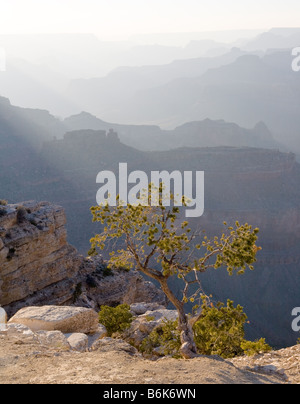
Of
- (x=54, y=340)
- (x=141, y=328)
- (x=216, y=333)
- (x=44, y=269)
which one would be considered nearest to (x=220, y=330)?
(x=216, y=333)

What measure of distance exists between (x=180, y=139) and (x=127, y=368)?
13473 cm

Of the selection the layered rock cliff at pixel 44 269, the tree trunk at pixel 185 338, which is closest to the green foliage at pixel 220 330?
the tree trunk at pixel 185 338

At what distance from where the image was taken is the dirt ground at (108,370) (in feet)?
29.7

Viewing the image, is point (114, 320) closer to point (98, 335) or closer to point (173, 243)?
point (98, 335)

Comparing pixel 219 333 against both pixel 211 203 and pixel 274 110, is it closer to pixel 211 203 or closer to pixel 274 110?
pixel 211 203

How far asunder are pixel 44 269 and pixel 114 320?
7089mm

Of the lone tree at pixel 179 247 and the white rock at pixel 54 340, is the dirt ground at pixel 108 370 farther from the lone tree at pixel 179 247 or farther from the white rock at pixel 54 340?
the lone tree at pixel 179 247

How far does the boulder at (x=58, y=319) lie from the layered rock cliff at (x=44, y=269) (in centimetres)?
648

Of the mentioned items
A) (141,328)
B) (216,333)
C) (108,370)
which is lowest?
(141,328)

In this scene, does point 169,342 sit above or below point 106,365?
below

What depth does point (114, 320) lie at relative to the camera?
20.2m

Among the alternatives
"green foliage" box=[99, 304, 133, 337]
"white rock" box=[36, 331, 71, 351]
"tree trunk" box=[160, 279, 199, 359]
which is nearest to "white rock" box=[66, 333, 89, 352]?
"white rock" box=[36, 331, 71, 351]

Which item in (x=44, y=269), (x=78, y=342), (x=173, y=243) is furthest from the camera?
(x=44, y=269)

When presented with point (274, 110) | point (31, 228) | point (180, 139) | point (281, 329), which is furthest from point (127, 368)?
point (274, 110)
